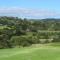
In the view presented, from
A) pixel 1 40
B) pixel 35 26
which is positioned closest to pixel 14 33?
pixel 1 40

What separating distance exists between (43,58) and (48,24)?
36579 mm

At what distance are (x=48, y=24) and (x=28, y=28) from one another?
350 inches

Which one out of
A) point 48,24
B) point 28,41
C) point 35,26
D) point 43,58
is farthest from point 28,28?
point 43,58

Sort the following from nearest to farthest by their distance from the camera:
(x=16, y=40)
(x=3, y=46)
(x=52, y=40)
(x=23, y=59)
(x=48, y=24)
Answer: (x=23, y=59) < (x=3, y=46) < (x=16, y=40) < (x=52, y=40) < (x=48, y=24)

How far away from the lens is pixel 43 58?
19.1m

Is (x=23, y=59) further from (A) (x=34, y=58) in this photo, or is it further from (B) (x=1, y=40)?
(B) (x=1, y=40)

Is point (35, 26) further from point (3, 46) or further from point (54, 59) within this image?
point (54, 59)

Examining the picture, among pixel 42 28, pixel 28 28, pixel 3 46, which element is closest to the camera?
pixel 3 46

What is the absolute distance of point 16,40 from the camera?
34.6 meters

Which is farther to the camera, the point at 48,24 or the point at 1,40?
the point at 48,24

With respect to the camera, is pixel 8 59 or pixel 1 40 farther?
pixel 1 40

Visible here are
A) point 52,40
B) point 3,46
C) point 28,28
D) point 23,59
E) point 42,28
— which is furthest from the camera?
point 42,28

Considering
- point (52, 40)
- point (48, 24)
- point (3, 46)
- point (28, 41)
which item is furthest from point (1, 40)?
point (48, 24)

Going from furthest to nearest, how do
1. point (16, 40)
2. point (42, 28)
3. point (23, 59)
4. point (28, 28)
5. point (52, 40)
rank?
point (42, 28)
point (28, 28)
point (52, 40)
point (16, 40)
point (23, 59)
